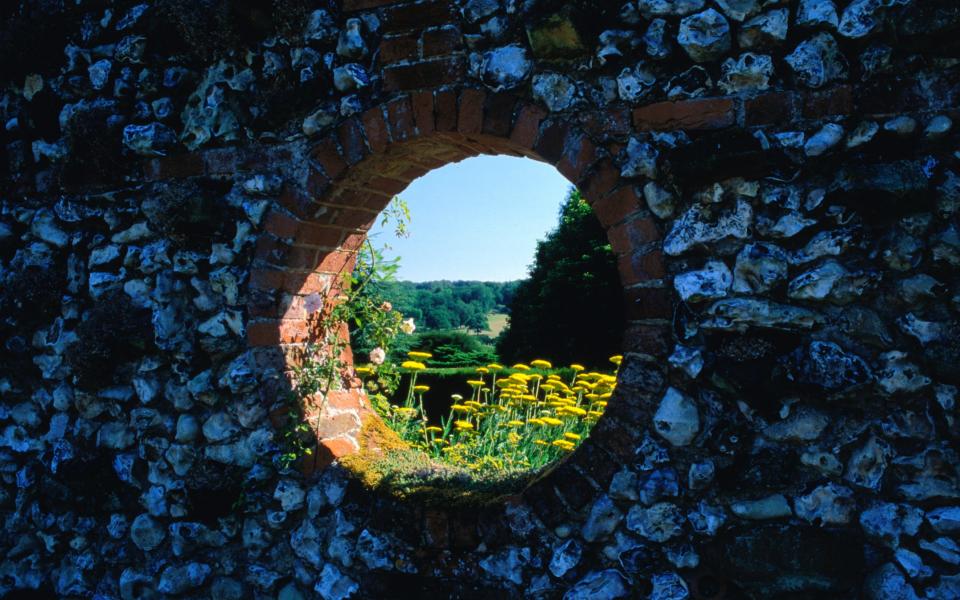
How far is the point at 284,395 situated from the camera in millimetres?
3182

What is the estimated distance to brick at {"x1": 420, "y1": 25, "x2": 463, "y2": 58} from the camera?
2.80 metres

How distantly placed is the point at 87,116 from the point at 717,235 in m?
3.02

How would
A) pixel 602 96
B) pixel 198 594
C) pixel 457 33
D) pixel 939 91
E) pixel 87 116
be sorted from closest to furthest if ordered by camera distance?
1. pixel 939 91
2. pixel 602 96
3. pixel 457 33
4. pixel 198 594
5. pixel 87 116

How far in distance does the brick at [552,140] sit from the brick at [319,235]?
1126 millimetres

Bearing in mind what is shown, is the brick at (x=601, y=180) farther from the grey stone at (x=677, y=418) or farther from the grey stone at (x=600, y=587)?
the grey stone at (x=600, y=587)

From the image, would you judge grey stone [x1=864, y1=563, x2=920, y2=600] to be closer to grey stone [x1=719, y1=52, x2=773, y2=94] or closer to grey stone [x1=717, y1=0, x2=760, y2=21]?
grey stone [x1=719, y1=52, x2=773, y2=94]

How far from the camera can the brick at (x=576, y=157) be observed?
2.60 metres

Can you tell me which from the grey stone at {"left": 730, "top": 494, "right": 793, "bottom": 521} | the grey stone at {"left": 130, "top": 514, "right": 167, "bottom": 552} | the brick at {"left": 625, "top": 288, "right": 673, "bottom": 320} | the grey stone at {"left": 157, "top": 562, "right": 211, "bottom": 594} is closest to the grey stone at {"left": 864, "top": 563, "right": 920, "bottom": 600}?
the grey stone at {"left": 730, "top": 494, "right": 793, "bottom": 521}

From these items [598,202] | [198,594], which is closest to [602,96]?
[598,202]

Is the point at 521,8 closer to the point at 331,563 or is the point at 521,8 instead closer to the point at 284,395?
the point at 284,395

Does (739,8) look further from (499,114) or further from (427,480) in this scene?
(427,480)

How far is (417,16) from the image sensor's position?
2848 millimetres

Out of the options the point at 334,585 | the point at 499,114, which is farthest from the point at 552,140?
the point at 334,585

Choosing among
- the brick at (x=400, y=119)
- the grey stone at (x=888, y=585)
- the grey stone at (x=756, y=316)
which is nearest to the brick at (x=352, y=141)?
the brick at (x=400, y=119)
